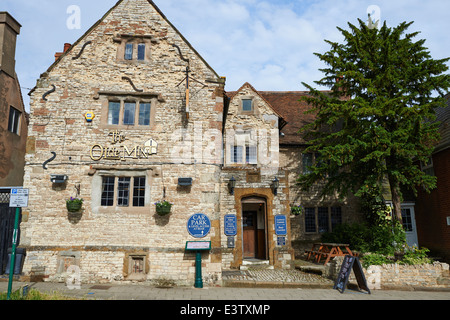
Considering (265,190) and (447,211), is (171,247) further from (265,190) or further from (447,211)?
(447,211)

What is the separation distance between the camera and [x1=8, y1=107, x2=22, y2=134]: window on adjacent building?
57.4 ft

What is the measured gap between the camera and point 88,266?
10.6m

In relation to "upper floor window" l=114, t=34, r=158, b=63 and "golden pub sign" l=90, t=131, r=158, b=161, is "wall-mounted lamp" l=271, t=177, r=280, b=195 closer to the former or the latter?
"golden pub sign" l=90, t=131, r=158, b=161

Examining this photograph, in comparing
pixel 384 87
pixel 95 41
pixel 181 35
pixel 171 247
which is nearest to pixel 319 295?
pixel 171 247

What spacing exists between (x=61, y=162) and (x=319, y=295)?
9.95 m

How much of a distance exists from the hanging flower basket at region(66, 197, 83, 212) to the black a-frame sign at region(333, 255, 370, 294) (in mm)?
9269

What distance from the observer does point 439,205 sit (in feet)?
51.1

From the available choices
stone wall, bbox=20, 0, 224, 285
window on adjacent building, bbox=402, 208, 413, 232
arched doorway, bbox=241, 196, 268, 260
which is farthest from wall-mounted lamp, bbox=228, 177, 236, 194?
window on adjacent building, bbox=402, 208, 413, 232

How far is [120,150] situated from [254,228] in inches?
312

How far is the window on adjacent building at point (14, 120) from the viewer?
17.5m

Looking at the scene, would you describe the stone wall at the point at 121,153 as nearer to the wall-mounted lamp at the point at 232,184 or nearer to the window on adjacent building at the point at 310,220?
the wall-mounted lamp at the point at 232,184

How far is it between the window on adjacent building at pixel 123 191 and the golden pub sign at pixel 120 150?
0.81m

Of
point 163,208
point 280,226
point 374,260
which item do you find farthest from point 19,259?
point 374,260

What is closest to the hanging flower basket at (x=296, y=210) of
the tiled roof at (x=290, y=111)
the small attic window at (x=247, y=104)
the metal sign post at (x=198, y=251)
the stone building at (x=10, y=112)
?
the tiled roof at (x=290, y=111)
